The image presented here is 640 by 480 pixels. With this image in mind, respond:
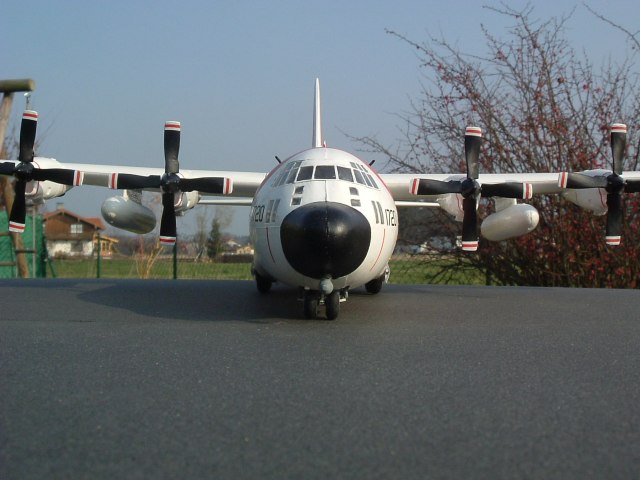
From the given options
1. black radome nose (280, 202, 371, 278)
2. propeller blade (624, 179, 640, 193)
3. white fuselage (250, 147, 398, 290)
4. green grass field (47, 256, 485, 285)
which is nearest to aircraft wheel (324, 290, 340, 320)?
white fuselage (250, 147, 398, 290)

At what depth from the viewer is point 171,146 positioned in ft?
45.5

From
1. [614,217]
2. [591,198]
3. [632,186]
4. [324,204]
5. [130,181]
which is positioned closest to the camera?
[324,204]

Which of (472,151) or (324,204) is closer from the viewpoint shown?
(324,204)

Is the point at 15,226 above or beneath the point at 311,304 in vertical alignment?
above

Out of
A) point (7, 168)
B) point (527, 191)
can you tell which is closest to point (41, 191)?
point (7, 168)

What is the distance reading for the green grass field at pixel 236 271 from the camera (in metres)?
23.9

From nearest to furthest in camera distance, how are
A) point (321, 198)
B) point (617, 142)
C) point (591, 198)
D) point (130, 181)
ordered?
point (321, 198)
point (130, 181)
point (617, 142)
point (591, 198)

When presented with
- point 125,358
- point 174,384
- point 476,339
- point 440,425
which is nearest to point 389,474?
point 440,425

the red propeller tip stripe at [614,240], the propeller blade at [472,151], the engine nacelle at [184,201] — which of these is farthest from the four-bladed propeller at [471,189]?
the engine nacelle at [184,201]

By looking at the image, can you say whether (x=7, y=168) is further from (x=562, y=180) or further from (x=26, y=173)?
(x=562, y=180)

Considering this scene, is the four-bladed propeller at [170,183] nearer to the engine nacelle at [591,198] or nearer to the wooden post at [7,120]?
the engine nacelle at [591,198]

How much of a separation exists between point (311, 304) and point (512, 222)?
610 cm

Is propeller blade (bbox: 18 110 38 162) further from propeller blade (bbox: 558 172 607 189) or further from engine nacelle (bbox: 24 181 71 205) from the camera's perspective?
propeller blade (bbox: 558 172 607 189)

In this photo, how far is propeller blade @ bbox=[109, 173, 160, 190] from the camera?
13648 mm
